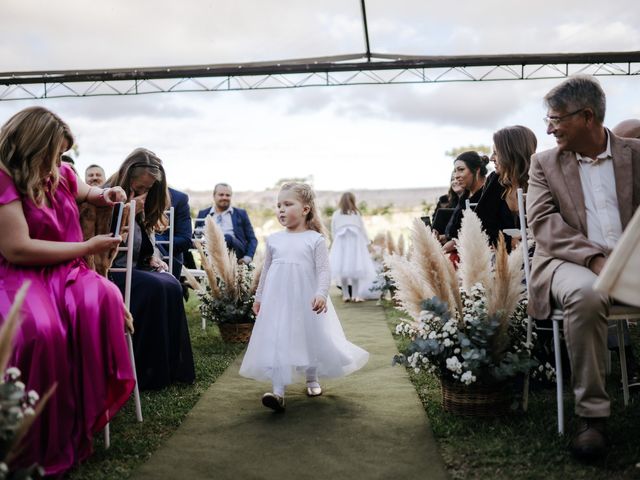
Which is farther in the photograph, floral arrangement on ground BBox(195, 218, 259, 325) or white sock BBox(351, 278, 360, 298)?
white sock BBox(351, 278, 360, 298)

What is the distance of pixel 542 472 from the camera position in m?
2.40

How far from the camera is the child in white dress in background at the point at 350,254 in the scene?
9.71 m

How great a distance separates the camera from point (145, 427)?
10.3ft

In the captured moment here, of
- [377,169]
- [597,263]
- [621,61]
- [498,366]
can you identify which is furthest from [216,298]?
[377,169]

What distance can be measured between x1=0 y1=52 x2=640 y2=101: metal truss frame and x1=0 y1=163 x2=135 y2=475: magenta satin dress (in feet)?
31.9

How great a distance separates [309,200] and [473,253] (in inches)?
47.3

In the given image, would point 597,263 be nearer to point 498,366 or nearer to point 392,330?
point 498,366

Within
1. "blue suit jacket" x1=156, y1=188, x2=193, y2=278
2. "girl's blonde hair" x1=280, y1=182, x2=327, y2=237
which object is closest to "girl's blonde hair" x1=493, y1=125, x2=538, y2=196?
"girl's blonde hair" x1=280, y1=182, x2=327, y2=237

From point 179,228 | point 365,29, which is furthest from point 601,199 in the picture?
point 365,29

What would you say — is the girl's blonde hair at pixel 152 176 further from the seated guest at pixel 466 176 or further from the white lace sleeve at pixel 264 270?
the seated guest at pixel 466 176

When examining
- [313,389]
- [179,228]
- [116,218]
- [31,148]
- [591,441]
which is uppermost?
[31,148]

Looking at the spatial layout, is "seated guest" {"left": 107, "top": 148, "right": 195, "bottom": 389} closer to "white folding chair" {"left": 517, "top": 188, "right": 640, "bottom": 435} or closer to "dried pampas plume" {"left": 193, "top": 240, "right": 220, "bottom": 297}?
"dried pampas plume" {"left": 193, "top": 240, "right": 220, "bottom": 297}

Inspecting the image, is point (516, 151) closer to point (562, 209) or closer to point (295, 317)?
point (562, 209)

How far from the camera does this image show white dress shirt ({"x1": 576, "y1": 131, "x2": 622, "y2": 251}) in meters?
2.86
